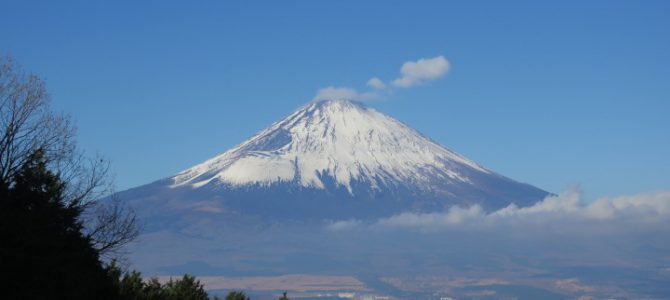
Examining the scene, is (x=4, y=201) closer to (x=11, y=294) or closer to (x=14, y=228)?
(x=14, y=228)

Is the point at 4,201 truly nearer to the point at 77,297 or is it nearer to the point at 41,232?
the point at 41,232

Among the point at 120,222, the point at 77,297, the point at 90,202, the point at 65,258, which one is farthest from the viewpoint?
the point at 120,222

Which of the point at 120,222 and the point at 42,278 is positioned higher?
the point at 120,222

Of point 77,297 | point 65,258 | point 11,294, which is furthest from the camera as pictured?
point 65,258

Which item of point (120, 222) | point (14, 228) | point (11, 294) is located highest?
point (120, 222)

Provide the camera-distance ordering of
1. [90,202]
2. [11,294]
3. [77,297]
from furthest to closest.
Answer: [90,202] → [77,297] → [11,294]

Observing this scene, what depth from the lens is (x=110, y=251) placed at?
27.3 metres

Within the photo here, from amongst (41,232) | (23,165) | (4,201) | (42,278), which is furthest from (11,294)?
(23,165)

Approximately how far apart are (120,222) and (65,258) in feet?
20.7

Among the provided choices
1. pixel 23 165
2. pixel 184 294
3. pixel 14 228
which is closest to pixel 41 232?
pixel 14 228

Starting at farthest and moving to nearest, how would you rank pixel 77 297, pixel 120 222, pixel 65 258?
1. pixel 120 222
2. pixel 65 258
3. pixel 77 297

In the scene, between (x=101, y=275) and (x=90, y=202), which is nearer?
(x=101, y=275)

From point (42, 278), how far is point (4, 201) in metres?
3.40

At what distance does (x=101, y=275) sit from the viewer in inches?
901
